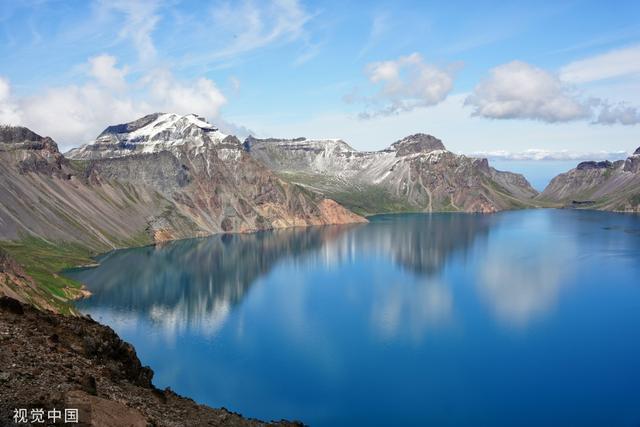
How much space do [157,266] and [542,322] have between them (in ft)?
368

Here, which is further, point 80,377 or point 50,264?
point 50,264

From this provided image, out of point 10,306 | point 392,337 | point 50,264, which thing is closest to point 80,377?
point 10,306

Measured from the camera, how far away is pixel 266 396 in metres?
71.4

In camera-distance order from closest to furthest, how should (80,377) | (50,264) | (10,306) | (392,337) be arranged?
(80,377) → (10,306) → (392,337) → (50,264)

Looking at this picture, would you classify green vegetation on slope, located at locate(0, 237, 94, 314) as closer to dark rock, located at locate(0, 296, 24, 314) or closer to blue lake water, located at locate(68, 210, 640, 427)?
Answer: blue lake water, located at locate(68, 210, 640, 427)

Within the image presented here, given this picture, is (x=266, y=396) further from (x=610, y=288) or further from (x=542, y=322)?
(x=610, y=288)

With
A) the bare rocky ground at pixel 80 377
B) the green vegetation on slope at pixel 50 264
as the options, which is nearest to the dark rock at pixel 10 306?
the bare rocky ground at pixel 80 377

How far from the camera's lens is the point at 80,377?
105ft

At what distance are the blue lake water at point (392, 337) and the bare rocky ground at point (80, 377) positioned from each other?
2805 centimetres

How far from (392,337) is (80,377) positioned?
69.4 m

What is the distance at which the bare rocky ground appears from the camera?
27.5 meters

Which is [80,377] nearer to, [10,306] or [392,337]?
[10,306]

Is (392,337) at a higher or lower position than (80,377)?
lower

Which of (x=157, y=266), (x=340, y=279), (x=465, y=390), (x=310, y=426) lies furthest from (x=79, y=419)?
(x=157, y=266)
